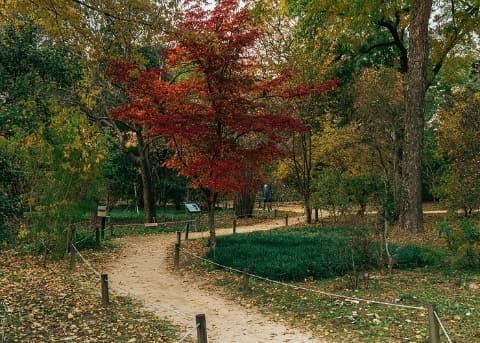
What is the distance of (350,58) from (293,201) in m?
19.4

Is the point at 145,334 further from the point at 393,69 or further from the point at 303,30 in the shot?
the point at 393,69

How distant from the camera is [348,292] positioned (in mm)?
9078

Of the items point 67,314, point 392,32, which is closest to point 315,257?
point 67,314

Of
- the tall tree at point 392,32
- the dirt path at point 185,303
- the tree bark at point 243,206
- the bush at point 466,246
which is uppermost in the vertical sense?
the tall tree at point 392,32

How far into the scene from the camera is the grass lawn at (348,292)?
6996 mm

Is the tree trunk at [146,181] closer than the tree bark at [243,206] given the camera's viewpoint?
Yes

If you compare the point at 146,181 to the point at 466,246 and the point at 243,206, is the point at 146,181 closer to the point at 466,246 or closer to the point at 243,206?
the point at 243,206

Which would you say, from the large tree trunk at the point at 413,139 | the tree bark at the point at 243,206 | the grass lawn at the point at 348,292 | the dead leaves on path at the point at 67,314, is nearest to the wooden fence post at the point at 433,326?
the grass lawn at the point at 348,292

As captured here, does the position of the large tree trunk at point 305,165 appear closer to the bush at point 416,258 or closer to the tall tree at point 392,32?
the tall tree at point 392,32

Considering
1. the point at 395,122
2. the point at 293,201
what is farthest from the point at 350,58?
the point at 293,201

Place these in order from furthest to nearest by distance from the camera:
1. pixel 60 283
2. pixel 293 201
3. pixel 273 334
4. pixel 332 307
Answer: pixel 293 201 < pixel 60 283 < pixel 332 307 < pixel 273 334

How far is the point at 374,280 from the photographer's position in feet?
32.4

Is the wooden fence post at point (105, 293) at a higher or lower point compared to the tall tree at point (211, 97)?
lower

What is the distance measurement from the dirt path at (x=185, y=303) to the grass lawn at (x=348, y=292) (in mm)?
428
